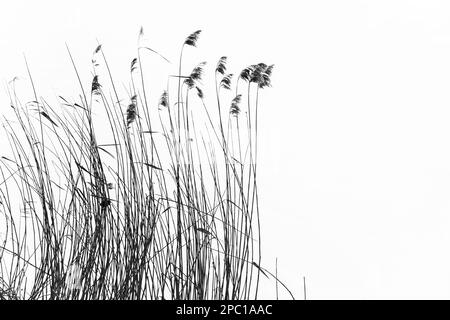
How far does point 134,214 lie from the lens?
2963 mm

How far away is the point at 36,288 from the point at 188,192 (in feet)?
2.88

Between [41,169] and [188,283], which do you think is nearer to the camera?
[188,283]

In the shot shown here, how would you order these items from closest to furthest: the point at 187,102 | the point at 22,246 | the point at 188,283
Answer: the point at 188,283
the point at 187,102
the point at 22,246

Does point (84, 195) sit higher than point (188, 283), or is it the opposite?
point (84, 195)

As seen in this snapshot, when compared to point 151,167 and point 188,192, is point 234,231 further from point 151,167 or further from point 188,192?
point 151,167

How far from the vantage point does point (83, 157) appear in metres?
3.15

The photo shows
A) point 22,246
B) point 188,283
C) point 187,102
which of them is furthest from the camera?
point 22,246

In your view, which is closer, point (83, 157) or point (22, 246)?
point (83, 157)

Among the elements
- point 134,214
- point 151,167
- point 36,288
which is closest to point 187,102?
point 151,167

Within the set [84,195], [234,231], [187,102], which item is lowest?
[234,231]

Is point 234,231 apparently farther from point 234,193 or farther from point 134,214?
point 134,214

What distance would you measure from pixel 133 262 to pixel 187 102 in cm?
70

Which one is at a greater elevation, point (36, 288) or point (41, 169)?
point (41, 169)

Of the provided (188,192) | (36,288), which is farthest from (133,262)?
(36,288)
